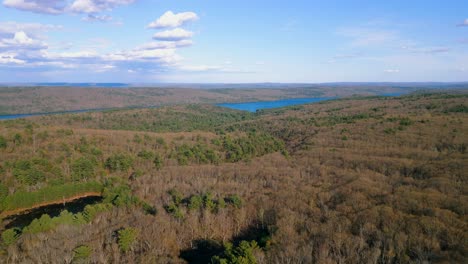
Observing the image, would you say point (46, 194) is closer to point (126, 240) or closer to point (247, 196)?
point (126, 240)

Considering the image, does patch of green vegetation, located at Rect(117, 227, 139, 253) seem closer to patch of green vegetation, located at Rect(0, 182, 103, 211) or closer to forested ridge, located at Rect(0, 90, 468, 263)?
forested ridge, located at Rect(0, 90, 468, 263)

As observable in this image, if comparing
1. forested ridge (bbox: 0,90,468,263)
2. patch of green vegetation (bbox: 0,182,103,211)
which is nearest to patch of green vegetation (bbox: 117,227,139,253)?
forested ridge (bbox: 0,90,468,263)

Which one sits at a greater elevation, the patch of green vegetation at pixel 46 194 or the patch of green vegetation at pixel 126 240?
the patch of green vegetation at pixel 126 240

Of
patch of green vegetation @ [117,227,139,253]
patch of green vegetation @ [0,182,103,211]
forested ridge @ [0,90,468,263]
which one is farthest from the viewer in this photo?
patch of green vegetation @ [0,182,103,211]

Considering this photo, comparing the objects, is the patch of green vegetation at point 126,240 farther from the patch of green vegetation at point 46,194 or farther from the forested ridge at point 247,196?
the patch of green vegetation at point 46,194

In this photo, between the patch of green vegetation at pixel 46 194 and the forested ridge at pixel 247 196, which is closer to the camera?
the forested ridge at pixel 247 196

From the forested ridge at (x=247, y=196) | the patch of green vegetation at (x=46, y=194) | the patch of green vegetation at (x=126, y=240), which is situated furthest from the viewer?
the patch of green vegetation at (x=46, y=194)

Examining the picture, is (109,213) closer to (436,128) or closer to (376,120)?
(436,128)

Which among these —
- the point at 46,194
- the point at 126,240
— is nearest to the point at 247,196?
the point at 126,240

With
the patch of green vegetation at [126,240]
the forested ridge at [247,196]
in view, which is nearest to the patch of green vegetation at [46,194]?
the forested ridge at [247,196]
